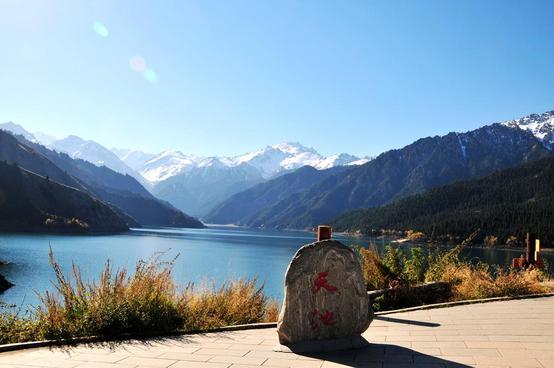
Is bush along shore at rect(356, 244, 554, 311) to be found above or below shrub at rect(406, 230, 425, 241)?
above

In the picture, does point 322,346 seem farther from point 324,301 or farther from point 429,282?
point 429,282

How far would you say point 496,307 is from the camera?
9.82 m

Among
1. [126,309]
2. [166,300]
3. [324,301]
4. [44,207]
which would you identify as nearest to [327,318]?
[324,301]

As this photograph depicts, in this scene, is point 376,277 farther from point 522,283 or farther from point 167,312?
point 167,312

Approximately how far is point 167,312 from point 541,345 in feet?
18.9

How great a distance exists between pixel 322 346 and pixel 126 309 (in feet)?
10.8

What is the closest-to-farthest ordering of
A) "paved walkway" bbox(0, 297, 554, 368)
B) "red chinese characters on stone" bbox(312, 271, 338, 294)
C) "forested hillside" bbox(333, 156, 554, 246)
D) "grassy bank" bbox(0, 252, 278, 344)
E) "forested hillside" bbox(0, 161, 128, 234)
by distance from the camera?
"paved walkway" bbox(0, 297, 554, 368) < "red chinese characters on stone" bbox(312, 271, 338, 294) < "grassy bank" bbox(0, 252, 278, 344) < "forested hillside" bbox(0, 161, 128, 234) < "forested hillside" bbox(333, 156, 554, 246)

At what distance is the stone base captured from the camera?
6.38m

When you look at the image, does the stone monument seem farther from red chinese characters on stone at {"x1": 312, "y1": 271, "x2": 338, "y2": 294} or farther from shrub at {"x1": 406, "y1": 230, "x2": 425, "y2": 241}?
shrub at {"x1": 406, "y1": 230, "x2": 425, "y2": 241}

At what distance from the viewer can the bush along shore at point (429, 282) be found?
36.8 feet

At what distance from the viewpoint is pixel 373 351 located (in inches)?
250

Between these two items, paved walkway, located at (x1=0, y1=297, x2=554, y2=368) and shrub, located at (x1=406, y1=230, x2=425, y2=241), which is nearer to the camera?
paved walkway, located at (x1=0, y1=297, x2=554, y2=368)

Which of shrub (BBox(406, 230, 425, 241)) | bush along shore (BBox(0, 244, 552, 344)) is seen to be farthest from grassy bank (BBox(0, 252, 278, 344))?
shrub (BBox(406, 230, 425, 241))

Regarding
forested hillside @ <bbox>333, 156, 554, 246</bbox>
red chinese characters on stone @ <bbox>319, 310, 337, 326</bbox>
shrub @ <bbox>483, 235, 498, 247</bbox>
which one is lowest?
shrub @ <bbox>483, 235, 498, 247</bbox>
